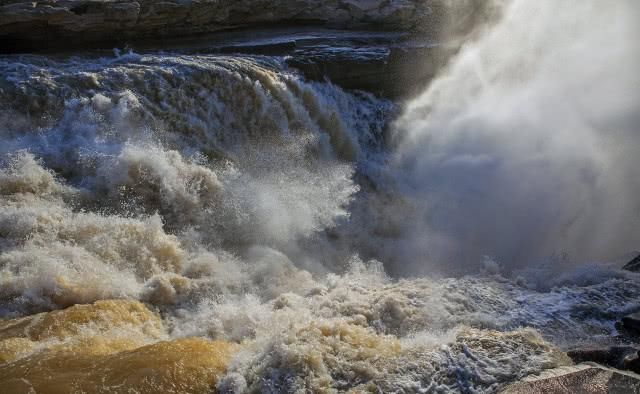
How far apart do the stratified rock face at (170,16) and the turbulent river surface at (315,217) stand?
2.25 feet

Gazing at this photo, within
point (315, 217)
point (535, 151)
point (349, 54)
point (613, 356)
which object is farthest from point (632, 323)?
point (349, 54)

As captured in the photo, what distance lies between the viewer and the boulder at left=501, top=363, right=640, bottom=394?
4.03 metres

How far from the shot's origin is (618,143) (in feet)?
28.7

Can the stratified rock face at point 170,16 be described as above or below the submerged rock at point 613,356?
above

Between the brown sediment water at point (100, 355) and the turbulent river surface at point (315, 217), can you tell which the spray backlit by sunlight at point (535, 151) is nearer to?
the turbulent river surface at point (315, 217)

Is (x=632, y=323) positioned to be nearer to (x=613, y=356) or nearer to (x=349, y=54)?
(x=613, y=356)

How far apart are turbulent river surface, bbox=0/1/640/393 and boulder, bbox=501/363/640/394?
16 centimetres

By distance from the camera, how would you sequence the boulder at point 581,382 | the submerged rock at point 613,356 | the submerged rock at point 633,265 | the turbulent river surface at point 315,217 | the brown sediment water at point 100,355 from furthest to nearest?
the submerged rock at point 633,265 < the turbulent river surface at point 315,217 < the submerged rock at point 613,356 < the brown sediment water at point 100,355 < the boulder at point 581,382

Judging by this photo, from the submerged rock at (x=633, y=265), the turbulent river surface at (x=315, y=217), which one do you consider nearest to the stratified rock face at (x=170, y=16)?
the turbulent river surface at (x=315, y=217)

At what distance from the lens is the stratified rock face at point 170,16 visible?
9492 millimetres

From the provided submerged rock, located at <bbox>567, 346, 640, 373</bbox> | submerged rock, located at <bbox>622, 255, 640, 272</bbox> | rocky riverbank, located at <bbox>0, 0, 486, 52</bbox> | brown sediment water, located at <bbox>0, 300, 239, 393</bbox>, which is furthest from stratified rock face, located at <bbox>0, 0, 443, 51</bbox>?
submerged rock, located at <bbox>567, 346, 640, 373</bbox>

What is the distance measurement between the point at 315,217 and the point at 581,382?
4785mm

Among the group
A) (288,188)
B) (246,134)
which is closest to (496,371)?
(288,188)

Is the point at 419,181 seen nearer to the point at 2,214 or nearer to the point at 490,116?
the point at 490,116
